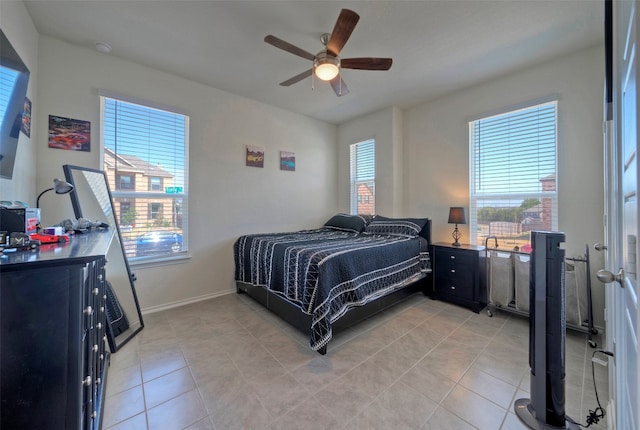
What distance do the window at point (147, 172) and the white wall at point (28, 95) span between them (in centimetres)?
49

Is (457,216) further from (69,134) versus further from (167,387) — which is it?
(69,134)

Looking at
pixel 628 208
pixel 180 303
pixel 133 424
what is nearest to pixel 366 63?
pixel 628 208

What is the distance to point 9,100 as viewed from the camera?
4.60 feet

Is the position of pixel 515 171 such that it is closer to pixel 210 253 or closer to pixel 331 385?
pixel 331 385

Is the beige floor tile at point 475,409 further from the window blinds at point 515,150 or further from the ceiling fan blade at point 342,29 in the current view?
the ceiling fan blade at point 342,29

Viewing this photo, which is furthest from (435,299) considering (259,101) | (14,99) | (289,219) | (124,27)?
(124,27)

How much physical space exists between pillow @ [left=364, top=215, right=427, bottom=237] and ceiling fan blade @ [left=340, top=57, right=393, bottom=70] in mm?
1964

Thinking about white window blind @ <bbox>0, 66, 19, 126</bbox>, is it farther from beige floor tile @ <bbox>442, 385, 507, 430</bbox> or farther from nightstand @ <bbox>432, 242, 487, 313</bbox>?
nightstand @ <bbox>432, 242, 487, 313</bbox>

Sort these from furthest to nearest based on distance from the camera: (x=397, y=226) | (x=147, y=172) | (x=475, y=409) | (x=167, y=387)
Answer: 1. (x=397, y=226)
2. (x=147, y=172)
3. (x=167, y=387)
4. (x=475, y=409)

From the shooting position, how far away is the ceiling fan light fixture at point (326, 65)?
2107mm

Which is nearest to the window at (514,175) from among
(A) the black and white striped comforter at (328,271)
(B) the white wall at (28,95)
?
(A) the black and white striped comforter at (328,271)

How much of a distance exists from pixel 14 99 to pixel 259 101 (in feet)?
8.60

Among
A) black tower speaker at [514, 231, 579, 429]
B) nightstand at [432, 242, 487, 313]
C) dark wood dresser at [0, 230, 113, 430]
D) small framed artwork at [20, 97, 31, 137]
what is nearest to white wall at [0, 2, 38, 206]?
small framed artwork at [20, 97, 31, 137]

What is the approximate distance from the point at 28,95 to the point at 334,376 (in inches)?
130
